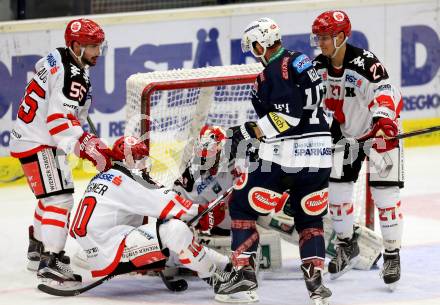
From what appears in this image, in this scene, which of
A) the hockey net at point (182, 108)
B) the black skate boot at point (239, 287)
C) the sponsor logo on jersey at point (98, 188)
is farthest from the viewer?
the hockey net at point (182, 108)

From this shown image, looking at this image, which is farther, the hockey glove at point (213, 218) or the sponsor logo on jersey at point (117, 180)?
the hockey glove at point (213, 218)

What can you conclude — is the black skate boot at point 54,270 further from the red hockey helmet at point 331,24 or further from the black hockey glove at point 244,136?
the red hockey helmet at point 331,24

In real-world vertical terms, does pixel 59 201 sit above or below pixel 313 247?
above

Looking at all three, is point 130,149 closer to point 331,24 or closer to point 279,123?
point 279,123

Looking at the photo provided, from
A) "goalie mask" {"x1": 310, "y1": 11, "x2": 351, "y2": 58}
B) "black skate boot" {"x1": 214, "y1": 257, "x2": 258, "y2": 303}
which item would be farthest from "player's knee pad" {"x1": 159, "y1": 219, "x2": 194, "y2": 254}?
"goalie mask" {"x1": 310, "y1": 11, "x2": 351, "y2": 58}

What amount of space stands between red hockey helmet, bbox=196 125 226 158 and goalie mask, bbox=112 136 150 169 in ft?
1.33

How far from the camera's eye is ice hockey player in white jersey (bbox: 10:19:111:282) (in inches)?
221

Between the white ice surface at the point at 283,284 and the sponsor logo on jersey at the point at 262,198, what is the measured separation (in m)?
0.47

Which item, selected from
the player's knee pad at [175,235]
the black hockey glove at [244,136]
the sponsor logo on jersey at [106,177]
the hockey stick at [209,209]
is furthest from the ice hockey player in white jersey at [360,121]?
the sponsor logo on jersey at [106,177]

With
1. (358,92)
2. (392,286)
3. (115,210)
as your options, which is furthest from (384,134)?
(115,210)

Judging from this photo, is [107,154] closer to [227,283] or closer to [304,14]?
[227,283]

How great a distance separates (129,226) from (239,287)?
22.8 inches

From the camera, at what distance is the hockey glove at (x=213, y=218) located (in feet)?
19.0

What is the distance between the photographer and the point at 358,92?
5.69 metres
